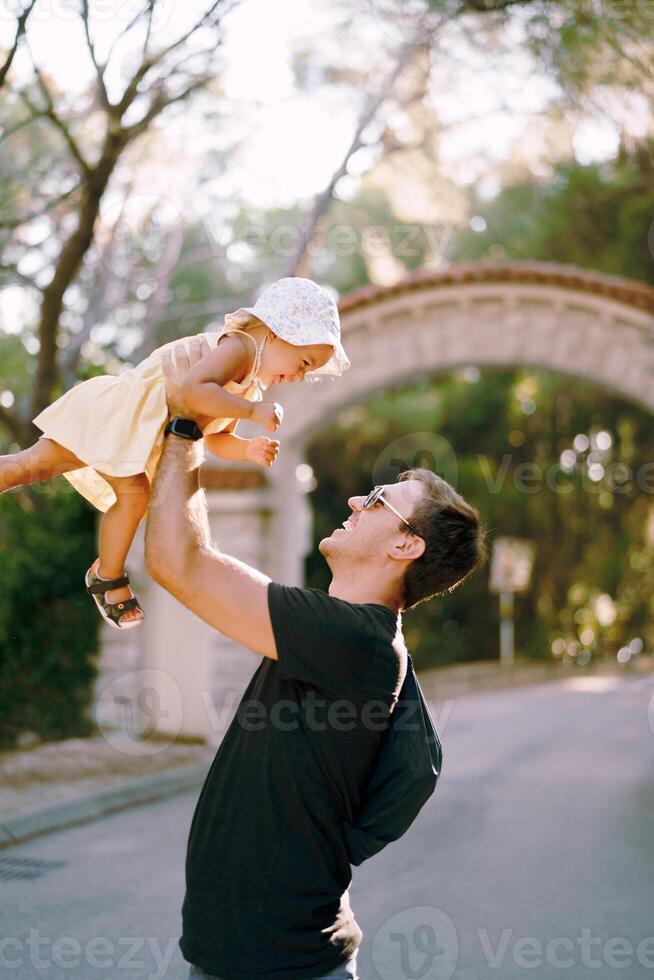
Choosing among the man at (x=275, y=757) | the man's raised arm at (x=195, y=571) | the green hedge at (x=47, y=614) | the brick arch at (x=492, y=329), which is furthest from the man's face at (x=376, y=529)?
the brick arch at (x=492, y=329)

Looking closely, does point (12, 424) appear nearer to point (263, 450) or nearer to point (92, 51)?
point (92, 51)

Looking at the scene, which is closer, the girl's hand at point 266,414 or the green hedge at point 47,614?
the girl's hand at point 266,414

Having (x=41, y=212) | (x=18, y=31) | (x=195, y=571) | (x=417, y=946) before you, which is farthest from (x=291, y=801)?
(x=41, y=212)

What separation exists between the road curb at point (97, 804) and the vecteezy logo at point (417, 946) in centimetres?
283

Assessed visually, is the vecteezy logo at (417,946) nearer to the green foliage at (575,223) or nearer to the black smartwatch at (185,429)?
the black smartwatch at (185,429)

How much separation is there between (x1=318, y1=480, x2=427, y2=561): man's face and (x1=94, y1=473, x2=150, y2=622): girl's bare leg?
22.2 inches

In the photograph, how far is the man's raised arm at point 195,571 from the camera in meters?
2.34

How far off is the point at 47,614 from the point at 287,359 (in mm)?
9034

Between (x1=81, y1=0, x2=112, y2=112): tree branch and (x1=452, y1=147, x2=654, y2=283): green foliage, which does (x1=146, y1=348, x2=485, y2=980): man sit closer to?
(x1=81, y1=0, x2=112, y2=112): tree branch

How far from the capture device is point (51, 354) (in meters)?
10.1

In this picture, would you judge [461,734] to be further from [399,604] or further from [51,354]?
[399,604]

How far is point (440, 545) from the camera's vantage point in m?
2.73

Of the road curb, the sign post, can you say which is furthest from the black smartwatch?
the sign post

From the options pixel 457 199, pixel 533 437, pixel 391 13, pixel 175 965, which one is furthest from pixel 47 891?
pixel 533 437
